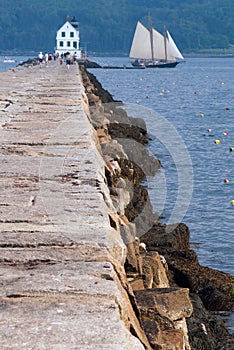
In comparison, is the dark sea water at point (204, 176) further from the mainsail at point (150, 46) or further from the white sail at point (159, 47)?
the white sail at point (159, 47)

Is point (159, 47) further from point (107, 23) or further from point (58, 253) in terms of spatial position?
point (58, 253)

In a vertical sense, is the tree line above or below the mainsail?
below

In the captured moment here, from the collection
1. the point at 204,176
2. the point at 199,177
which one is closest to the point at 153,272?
the point at 199,177

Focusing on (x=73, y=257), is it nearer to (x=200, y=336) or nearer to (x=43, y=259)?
(x=43, y=259)

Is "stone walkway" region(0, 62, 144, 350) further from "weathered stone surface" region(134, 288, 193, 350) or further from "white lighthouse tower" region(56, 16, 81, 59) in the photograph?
"white lighthouse tower" region(56, 16, 81, 59)

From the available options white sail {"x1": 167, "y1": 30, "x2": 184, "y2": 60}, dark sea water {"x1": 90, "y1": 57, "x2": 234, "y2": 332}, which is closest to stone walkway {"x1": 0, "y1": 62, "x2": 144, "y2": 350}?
dark sea water {"x1": 90, "y1": 57, "x2": 234, "y2": 332}

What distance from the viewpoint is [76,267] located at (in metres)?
3.39

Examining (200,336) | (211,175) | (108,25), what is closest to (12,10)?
(108,25)

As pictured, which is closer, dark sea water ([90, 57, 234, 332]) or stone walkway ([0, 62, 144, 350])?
stone walkway ([0, 62, 144, 350])

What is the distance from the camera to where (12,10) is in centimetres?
17100

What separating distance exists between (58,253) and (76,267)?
0.68 ft

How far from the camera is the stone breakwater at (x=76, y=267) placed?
277 cm

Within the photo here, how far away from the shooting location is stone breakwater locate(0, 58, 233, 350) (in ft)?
9.08

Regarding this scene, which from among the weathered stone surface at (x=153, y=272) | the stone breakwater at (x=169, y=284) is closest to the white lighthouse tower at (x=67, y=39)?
the stone breakwater at (x=169, y=284)
